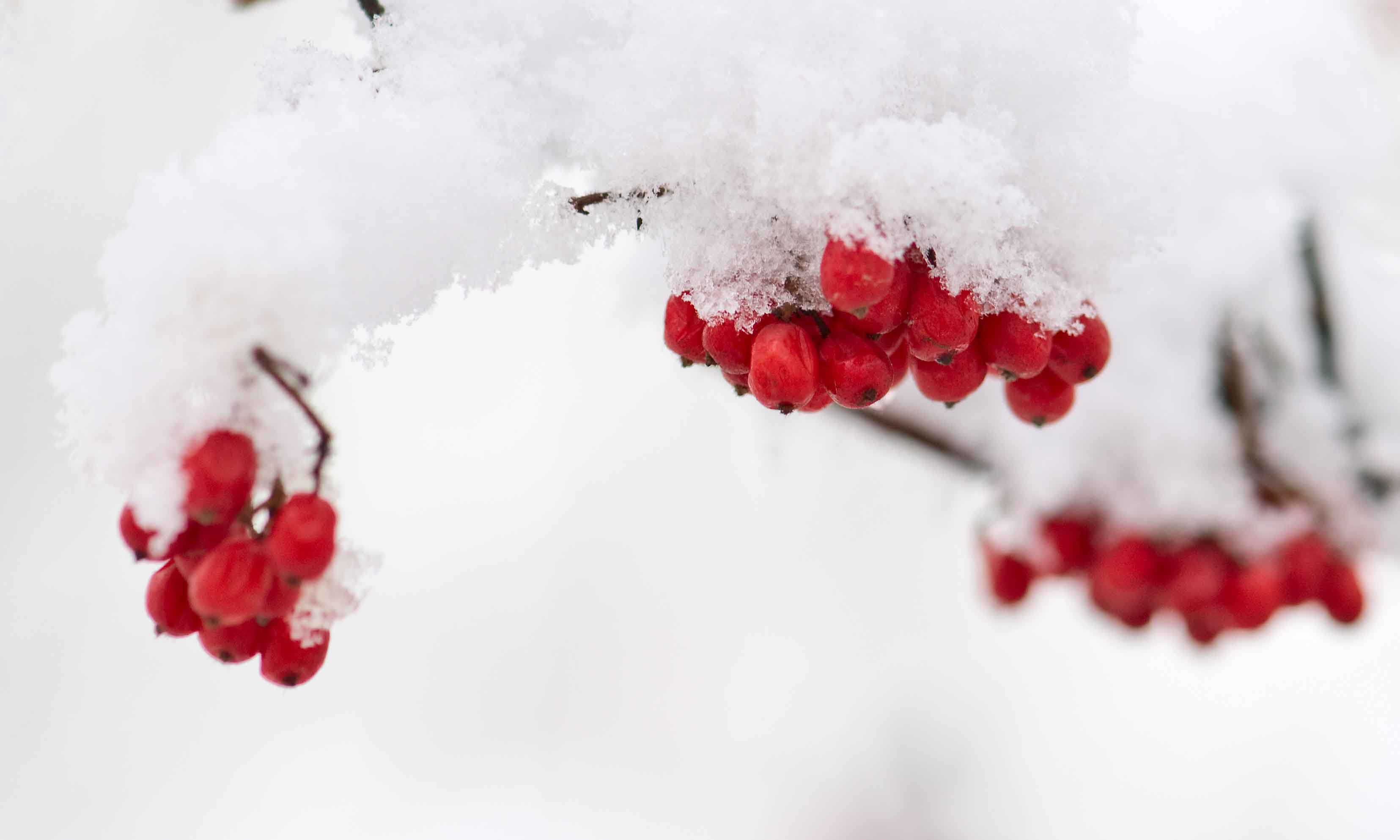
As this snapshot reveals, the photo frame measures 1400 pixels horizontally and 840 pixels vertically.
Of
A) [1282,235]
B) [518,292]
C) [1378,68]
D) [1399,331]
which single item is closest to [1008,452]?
[1282,235]

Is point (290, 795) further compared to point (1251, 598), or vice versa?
point (290, 795)

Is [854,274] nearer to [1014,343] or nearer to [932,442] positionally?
[1014,343]

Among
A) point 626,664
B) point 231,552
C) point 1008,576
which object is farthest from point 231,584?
point 626,664

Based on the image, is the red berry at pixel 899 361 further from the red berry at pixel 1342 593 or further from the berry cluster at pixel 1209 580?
the red berry at pixel 1342 593

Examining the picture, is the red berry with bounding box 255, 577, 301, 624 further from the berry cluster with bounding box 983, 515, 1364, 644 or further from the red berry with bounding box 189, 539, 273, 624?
the berry cluster with bounding box 983, 515, 1364, 644

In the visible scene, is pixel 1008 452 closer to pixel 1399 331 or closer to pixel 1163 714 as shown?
pixel 1399 331
